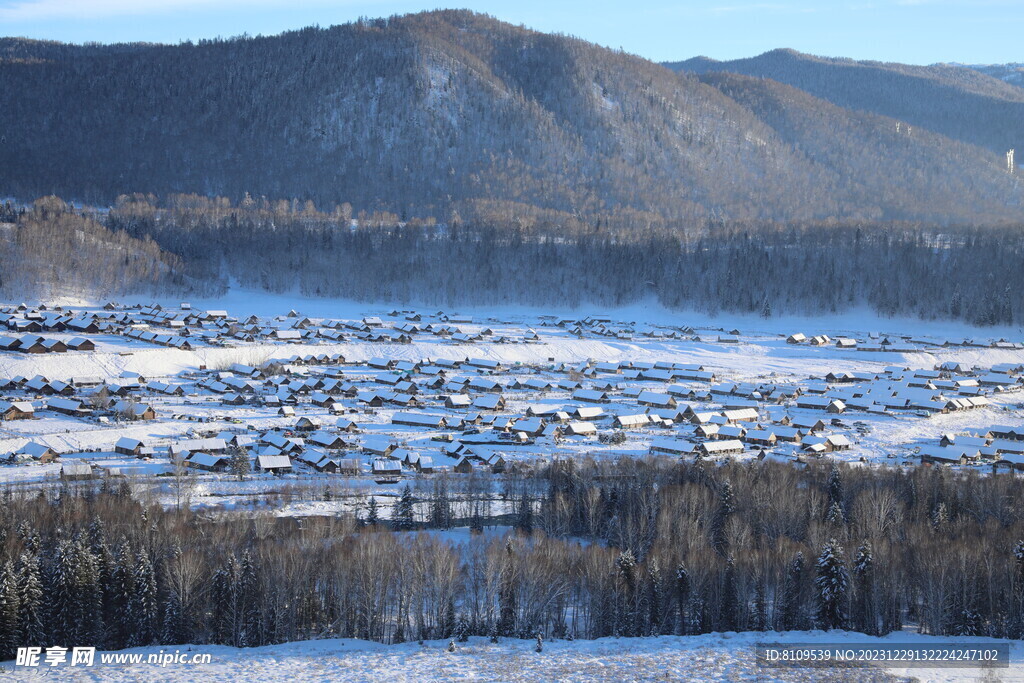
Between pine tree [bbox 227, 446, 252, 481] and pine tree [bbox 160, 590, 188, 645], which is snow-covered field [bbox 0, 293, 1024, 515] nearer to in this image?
pine tree [bbox 227, 446, 252, 481]

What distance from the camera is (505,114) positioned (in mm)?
160125

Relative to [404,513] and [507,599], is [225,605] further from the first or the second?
[404,513]

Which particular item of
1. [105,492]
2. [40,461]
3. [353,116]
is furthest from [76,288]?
[353,116]

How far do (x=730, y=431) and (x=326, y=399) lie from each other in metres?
18.2

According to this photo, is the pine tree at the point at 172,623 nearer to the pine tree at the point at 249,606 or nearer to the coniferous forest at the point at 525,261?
the pine tree at the point at 249,606

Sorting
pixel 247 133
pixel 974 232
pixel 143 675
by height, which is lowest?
pixel 143 675

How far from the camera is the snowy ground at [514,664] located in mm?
20516

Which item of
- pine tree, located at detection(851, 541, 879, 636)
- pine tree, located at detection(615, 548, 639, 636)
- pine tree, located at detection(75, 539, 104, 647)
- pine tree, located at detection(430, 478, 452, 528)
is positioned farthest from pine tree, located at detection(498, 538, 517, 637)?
pine tree, located at detection(75, 539, 104, 647)

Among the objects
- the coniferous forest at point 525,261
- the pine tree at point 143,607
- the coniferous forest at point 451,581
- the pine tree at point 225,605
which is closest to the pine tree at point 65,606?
the coniferous forest at point 451,581

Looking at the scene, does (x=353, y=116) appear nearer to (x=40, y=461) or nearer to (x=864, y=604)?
(x=40, y=461)

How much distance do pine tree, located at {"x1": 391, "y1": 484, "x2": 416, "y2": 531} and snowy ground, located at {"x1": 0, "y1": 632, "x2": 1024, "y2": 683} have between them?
22.2ft

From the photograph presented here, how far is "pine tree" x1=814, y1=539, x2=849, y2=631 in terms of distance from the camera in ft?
77.4

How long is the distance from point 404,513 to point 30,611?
1055 cm

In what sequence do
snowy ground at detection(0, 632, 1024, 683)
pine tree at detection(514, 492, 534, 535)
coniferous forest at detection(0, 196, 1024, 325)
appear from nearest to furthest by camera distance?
snowy ground at detection(0, 632, 1024, 683) → pine tree at detection(514, 492, 534, 535) → coniferous forest at detection(0, 196, 1024, 325)
